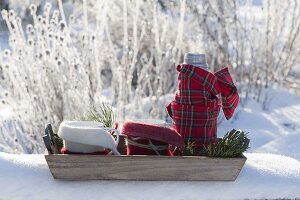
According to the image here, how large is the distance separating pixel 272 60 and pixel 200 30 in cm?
63

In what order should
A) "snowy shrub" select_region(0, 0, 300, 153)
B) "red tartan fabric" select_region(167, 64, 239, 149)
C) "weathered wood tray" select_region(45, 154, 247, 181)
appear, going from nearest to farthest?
"weathered wood tray" select_region(45, 154, 247, 181) < "red tartan fabric" select_region(167, 64, 239, 149) < "snowy shrub" select_region(0, 0, 300, 153)

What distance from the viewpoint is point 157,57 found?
384cm

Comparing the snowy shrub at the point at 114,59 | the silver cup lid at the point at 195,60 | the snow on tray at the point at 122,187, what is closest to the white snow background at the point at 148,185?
the snow on tray at the point at 122,187

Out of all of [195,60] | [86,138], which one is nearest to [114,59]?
[195,60]

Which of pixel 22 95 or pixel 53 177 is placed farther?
pixel 22 95

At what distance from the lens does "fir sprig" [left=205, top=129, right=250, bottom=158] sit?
156cm

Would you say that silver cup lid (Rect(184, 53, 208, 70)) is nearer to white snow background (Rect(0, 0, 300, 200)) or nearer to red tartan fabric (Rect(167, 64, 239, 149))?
red tartan fabric (Rect(167, 64, 239, 149))

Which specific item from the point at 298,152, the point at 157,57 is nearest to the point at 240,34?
the point at 157,57

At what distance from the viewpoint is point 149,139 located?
1.58 metres

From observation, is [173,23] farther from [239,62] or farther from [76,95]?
[76,95]

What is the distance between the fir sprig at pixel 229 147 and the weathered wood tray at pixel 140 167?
3cm

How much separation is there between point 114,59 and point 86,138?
7.17ft

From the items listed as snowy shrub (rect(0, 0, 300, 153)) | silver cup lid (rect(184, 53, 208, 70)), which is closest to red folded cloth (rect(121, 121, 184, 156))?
silver cup lid (rect(184, 53, 208, 70))

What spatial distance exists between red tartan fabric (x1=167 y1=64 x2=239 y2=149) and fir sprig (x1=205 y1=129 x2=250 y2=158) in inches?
2.3
